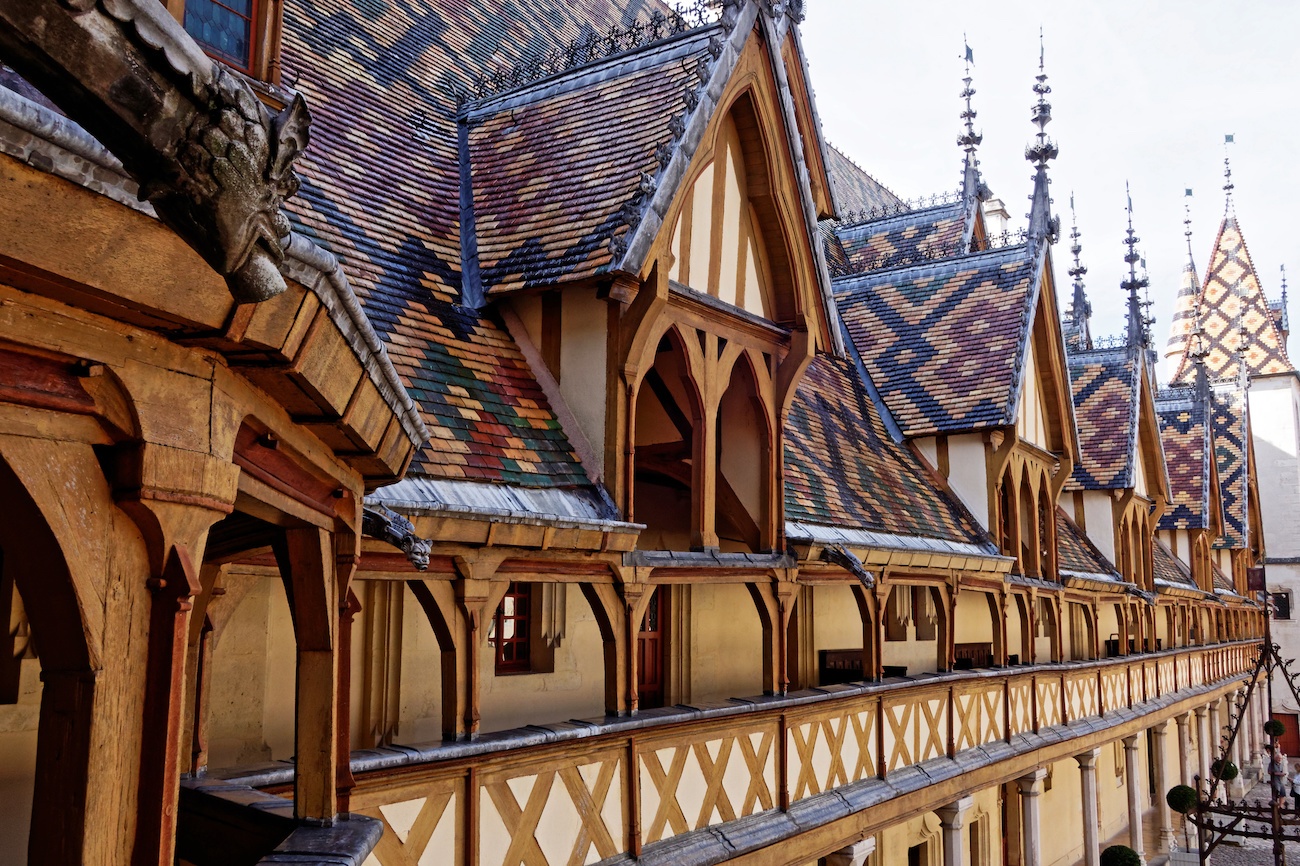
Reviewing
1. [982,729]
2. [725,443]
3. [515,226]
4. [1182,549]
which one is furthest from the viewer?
[1182,549]

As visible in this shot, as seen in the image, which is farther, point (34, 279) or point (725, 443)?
point (725, 443)

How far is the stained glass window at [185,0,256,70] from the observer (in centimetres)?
688

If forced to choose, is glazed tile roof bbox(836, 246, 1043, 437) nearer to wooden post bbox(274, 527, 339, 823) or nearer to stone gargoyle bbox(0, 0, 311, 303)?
wooden post bbox(274, 527, 339, 823)

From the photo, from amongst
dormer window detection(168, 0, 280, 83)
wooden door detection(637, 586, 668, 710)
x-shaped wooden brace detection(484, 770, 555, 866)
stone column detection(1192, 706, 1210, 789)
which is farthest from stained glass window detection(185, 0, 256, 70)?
stone column detection(1192, 706, 1210, 789)

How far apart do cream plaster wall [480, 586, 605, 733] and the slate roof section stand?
1782 cm

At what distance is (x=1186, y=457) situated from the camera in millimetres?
30094

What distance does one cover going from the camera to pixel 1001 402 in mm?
14875

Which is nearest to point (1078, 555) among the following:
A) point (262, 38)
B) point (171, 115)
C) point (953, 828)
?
point (953, 828)

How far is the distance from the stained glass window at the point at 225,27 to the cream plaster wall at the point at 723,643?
20.0 feet

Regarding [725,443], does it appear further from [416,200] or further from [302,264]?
[302,264]

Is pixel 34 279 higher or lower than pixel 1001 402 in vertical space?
lower

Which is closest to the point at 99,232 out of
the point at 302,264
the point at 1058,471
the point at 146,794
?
the point at 302,264

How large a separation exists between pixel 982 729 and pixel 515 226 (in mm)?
8199

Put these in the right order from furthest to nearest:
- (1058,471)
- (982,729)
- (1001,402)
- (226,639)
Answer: (1058,471) < (1001,402) < (982,729) < (226,639)
